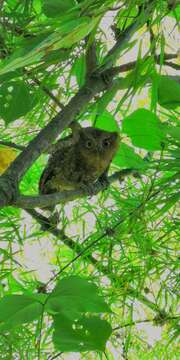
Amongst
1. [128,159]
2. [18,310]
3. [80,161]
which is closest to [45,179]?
[80,161]

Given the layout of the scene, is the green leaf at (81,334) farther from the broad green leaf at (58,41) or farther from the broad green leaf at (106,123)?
the broad green leaf at (106,123)

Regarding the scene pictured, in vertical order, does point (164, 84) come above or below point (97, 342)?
above

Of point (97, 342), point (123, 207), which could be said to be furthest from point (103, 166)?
point (97, 342)

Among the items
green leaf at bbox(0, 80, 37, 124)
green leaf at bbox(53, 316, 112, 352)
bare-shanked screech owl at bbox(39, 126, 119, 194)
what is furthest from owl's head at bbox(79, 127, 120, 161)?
green leaf at bbox(53, 316, 112, 352)

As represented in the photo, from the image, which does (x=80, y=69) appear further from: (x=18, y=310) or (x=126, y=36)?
(x=18, y=310)

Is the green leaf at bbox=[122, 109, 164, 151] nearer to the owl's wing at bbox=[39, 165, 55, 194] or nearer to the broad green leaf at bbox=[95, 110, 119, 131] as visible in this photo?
the broad green leaf at bbox=[95, 110, 119, 131]

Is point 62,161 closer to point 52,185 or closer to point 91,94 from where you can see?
point 52,185

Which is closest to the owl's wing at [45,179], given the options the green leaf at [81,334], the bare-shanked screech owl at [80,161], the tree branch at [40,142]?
the bare-shanked screech owl at [80,161]
